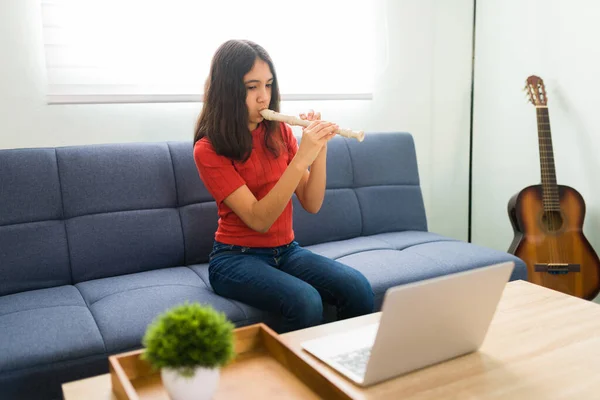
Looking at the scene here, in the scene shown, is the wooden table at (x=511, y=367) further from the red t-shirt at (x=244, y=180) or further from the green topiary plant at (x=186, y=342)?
the red t-shirt at (x=244, y=180)

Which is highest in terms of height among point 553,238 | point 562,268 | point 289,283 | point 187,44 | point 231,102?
point 187,44

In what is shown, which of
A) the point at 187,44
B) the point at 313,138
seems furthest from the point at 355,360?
the point at 187,44

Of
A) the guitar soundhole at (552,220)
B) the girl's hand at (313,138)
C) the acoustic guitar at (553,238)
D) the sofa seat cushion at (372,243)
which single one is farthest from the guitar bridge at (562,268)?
the girl's hand at (313,138)

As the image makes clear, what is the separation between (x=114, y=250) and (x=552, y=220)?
1.77 m

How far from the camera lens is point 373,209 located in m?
2.49

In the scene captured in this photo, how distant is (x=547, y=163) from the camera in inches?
96.2

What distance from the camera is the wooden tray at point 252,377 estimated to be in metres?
1.05

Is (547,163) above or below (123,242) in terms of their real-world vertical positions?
above

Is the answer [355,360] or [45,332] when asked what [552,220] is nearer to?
[355,360]

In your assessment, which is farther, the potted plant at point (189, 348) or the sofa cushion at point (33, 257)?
the sofa cushion at point (33, 257)

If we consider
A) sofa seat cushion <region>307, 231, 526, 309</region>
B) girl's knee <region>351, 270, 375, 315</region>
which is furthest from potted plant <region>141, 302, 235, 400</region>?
sofa seat cushion <region>307, 231, 526, 309</region>

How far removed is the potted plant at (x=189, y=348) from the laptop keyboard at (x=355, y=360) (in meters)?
0.27

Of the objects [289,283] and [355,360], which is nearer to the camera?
[355,360]

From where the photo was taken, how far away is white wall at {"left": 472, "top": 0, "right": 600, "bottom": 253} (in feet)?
8.25
